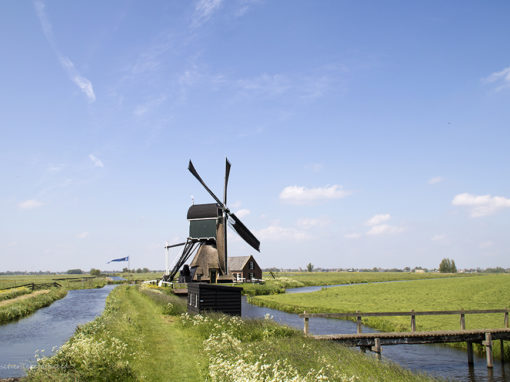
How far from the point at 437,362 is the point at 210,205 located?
131 feet

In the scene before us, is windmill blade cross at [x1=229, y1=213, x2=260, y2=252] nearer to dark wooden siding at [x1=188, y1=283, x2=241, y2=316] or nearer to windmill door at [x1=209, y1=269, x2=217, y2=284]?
windmill door at [x1=209, y1=269, x2=217, y2=284]

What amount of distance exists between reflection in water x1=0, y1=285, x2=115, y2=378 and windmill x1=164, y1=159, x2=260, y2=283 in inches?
731

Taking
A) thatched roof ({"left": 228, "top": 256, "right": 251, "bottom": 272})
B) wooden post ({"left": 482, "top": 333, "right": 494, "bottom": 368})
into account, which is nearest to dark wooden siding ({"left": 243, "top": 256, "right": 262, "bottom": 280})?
thatched roof ({"left": 228, "top": 256, "right": 251, "bottom": 272})

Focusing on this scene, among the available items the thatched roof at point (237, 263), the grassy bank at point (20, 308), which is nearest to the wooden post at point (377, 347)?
the grassy bank at point (20, 308)

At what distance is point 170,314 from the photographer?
25359 millimetres

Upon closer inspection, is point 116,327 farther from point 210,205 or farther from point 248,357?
point 210,205

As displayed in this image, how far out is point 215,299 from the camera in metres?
23.8

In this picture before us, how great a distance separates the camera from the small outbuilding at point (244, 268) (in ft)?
217

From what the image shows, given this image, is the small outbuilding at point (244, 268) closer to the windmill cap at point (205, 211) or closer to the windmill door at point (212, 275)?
the windmill door at point (212, 275)

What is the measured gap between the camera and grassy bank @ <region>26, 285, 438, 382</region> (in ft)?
33.7

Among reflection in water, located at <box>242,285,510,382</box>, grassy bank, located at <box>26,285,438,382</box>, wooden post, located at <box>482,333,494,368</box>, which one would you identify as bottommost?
reflection in water, located at <box>242,285,510,382</box>

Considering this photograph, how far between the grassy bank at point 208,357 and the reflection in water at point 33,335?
2262 millimetres

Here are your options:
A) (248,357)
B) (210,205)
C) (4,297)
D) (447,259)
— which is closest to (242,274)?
(210,205)

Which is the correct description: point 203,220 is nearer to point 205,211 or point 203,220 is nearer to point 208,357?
point 205,211
